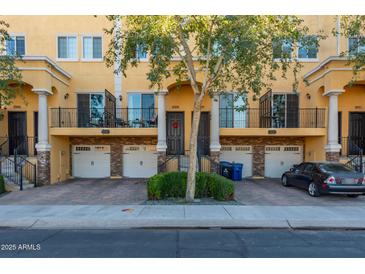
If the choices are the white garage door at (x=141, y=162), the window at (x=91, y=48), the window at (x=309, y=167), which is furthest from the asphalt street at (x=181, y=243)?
the window at (x=91, y=48)

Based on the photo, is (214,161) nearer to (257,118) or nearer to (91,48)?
(257,118)

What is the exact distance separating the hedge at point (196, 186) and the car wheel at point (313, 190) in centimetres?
349

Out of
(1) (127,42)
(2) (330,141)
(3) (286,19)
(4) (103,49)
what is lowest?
(2) (330,141)

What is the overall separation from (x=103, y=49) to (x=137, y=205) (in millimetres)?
11175

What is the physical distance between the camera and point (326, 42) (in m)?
16.2

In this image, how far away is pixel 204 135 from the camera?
1552cm

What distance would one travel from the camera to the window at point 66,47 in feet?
52.9

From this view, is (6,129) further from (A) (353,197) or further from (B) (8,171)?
(A) (353,197)

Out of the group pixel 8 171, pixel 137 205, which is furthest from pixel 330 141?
pixel 8 171

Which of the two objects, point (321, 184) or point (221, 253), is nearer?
point (221, 253)

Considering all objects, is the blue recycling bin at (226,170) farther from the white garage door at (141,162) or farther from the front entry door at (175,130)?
the white garage door at (141,162)

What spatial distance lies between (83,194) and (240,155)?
29.8ft

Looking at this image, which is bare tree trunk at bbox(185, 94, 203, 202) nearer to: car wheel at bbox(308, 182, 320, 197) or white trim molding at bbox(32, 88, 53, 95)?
car wheel at bbox(308, 182, 320, 197)

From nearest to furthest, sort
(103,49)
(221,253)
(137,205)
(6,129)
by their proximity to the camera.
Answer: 1. (221,253)
2. (137,205)
3. (6,129)
4. (103,49)
